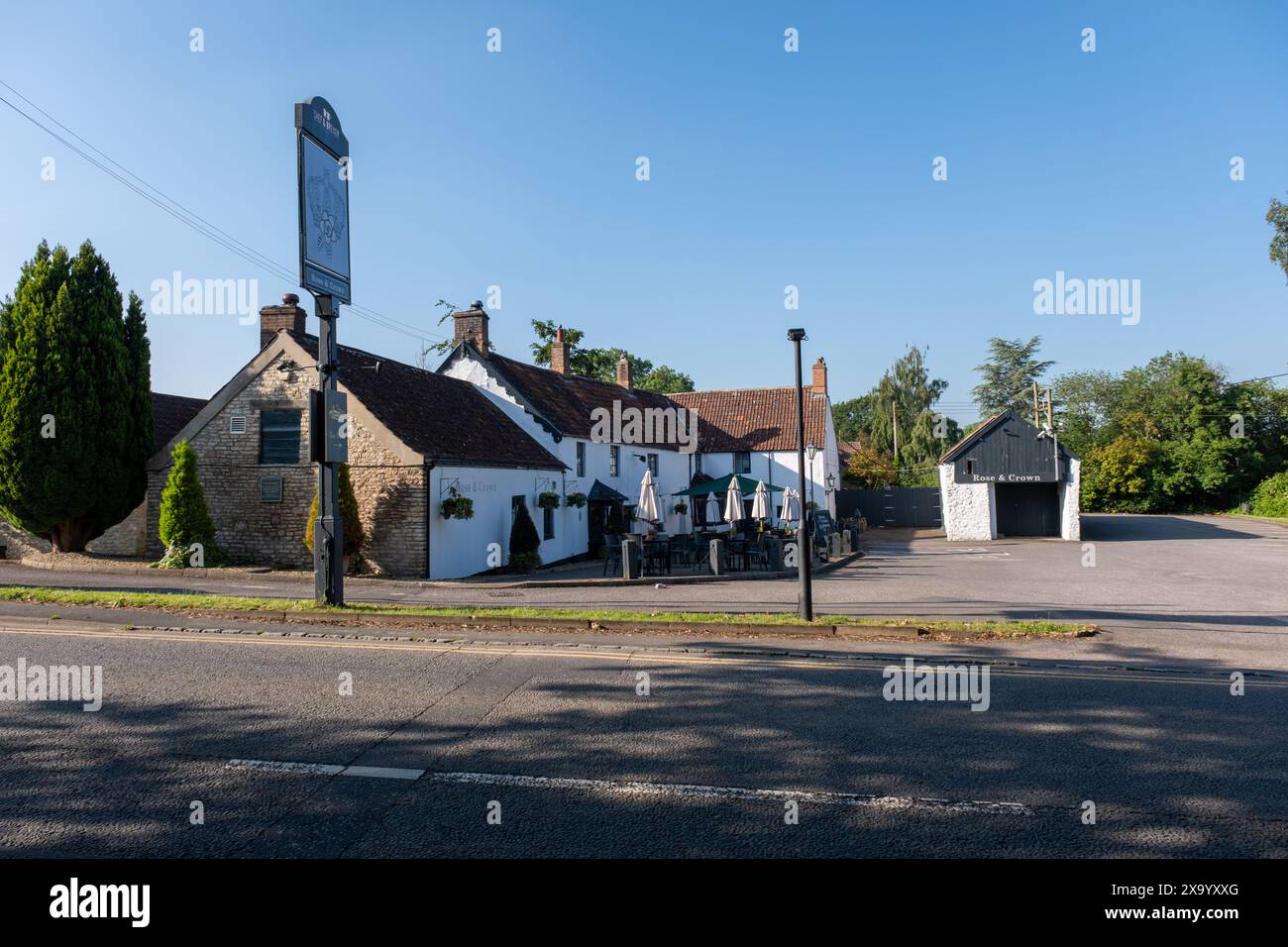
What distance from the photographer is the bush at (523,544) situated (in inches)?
917

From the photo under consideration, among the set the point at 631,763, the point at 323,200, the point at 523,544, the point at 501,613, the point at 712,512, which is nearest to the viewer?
the point at 631,763

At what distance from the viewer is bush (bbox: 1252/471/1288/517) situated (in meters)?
45.6

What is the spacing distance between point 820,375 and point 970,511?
1129 cm

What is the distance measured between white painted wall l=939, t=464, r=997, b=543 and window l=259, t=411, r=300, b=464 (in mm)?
28899

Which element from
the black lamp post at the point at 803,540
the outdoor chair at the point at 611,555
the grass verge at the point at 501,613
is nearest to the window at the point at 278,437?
the grass verge at the point at 501,613

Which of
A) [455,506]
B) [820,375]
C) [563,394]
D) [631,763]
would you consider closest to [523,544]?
[455,506]

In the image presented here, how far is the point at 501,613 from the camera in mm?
11719

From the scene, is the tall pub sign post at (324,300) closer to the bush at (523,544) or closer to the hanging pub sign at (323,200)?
the hanging pub sign at (323,200)

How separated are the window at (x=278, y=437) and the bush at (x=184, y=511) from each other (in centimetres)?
178

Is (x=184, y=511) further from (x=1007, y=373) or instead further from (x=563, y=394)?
(x=1007, y=373)

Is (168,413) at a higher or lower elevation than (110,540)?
higher
